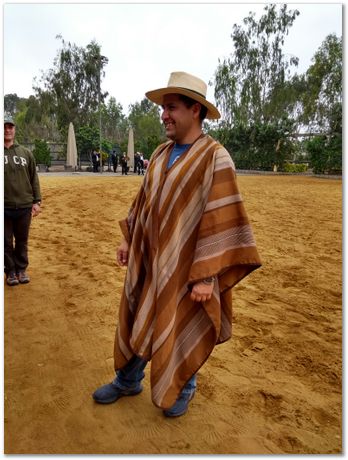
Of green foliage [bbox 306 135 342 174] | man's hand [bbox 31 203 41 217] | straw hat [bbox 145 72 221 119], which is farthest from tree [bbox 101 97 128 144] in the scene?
straw hat [bbox 145 72 221 119]

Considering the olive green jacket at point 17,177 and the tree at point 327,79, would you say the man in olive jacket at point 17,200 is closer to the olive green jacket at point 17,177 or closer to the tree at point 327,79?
the olive green jacket at point 17,177

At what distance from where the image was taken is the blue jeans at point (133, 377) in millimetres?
2374

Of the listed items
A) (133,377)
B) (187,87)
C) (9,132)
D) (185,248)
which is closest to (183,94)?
(187,87)

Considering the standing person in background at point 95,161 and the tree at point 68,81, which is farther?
the tree at point 68,81

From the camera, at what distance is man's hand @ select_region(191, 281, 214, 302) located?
1977 millimetres

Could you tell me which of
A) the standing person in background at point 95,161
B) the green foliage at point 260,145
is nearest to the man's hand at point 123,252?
the standing person in background at point 95,161

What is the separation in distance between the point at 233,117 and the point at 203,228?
118ft

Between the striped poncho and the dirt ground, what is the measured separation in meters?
0.39

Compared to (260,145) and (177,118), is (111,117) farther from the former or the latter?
(177,118)

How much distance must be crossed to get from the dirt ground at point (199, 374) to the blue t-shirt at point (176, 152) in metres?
1.55

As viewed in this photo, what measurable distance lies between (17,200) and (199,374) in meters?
2.70

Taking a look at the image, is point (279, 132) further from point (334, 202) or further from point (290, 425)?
point (290, 425)

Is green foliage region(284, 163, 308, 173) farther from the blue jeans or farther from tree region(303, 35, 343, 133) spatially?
the blue jeans

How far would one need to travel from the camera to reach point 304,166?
26172mm
